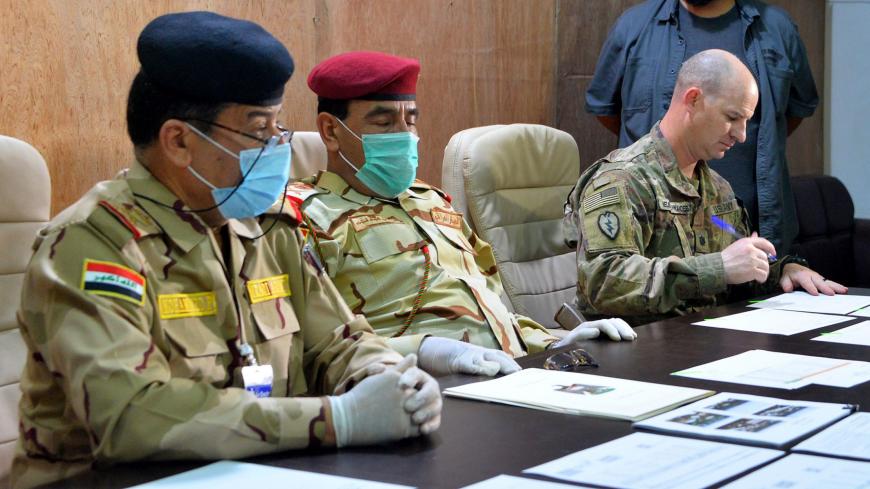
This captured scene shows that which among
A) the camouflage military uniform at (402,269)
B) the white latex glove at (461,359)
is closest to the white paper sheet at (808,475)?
the white latex glove at (461,359)

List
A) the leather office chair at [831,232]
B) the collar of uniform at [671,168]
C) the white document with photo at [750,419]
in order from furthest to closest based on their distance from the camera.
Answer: the leather office chair at [831,232], the collar of uniform at [671,168], the white document with photo at [750,419]

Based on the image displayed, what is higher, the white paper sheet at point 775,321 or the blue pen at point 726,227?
the blue pen at point 726,227

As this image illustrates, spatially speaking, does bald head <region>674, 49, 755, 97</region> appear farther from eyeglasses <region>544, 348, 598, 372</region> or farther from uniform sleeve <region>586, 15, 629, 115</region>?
eyeglasses <region>544, 348, 598, 372</region>

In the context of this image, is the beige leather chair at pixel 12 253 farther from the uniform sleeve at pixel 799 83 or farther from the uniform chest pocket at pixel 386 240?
the uniform sleeve at pixel 799 83

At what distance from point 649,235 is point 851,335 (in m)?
0.79

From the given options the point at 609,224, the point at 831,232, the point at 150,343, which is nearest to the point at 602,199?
the point at 609,224

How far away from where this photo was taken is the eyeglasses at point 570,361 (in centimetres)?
199

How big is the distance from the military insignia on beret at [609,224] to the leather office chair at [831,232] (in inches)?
81.8

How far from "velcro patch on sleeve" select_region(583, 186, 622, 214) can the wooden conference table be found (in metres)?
0.94

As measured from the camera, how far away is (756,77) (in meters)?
4.11

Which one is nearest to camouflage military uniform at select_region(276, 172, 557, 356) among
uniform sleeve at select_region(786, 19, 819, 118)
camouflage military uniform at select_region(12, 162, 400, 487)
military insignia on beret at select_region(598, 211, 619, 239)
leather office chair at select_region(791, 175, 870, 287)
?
military insignia on beret at select_region(598, 211, 619, 239)

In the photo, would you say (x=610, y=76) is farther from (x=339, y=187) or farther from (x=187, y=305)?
(x=187, y=305)

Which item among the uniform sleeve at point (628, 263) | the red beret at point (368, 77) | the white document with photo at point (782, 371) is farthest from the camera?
the uniform sleeve at point (628, 263)

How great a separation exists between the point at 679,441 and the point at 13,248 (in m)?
1.38
